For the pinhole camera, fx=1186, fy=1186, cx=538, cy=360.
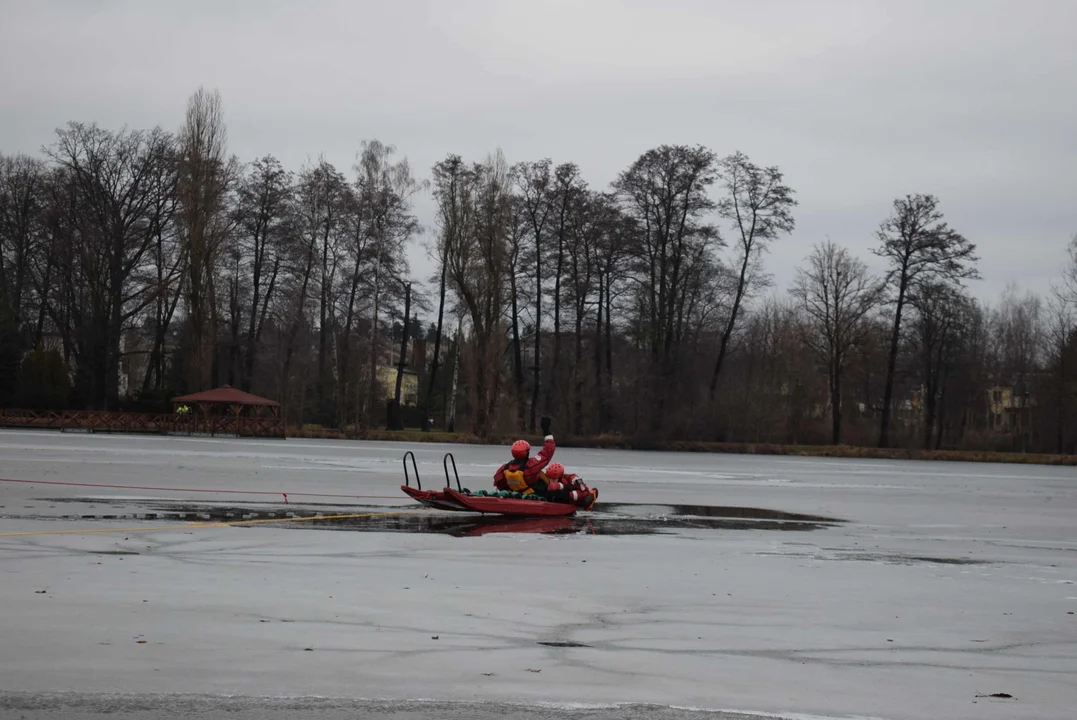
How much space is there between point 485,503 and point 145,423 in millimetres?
49731

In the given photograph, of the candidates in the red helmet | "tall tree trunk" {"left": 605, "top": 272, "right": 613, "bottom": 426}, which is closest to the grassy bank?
"tall tree trunk" {"left": 605, "top": 272, "right": 613, "bottom": 426}

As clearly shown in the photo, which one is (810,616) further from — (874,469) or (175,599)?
(874,469)

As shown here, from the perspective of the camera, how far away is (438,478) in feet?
98.3

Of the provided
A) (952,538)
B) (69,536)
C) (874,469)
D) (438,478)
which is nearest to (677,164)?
(874,469)

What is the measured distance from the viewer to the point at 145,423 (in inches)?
2552

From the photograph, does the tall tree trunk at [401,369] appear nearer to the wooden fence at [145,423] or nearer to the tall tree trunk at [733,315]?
the wooden fence at [145,423]

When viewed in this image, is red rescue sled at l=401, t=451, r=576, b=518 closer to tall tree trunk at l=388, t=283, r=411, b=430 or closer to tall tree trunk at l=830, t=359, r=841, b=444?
tall tree trunk at l=830, t=359, r=841, b=444

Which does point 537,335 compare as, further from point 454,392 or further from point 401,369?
point 454,392

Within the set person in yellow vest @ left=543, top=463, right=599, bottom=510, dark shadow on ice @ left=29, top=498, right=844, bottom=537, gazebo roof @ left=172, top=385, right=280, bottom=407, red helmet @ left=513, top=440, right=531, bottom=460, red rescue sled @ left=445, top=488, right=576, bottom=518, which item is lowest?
dark shadow on ice @ left=29, top=498, right=844, bottom=537

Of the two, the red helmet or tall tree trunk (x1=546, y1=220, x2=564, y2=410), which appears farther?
tall tree trunk (x1=546, y1=220, x2=564, y2=410)

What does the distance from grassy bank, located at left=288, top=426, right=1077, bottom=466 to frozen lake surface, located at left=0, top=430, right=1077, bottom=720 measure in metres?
41.8

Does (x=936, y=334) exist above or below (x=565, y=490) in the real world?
above

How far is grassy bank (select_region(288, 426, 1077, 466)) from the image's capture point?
6097 cm

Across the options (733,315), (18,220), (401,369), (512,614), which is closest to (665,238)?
(733,315)
